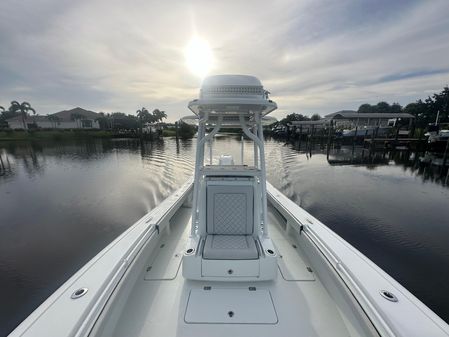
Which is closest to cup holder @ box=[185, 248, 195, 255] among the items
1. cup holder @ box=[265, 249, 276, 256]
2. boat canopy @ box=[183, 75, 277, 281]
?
boat canopy @ box=[183, 75, 277, 281]

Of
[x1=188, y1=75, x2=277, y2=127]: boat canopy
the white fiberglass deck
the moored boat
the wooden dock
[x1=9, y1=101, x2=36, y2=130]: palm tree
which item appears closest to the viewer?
the moored boat

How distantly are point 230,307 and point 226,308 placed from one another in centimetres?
4

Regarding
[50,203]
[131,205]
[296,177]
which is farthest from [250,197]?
[296,177]

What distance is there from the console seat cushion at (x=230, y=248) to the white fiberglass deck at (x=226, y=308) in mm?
327

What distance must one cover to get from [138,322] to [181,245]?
1.19m

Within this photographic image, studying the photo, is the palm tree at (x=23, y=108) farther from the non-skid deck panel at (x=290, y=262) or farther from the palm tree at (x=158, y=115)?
the non-skid deck panel at (x=290, y=262)

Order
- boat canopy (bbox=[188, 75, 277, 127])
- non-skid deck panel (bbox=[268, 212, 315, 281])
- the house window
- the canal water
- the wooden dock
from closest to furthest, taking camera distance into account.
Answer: boat canopy (bbox=[188, 75, 277, 127]), non-skid deck panel (bbox=[268, 212, 315, 281]), the canal water, the wooden dock, the house window

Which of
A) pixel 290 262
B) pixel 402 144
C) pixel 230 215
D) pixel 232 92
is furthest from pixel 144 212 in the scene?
pixel 402 144

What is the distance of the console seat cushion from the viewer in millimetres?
2049

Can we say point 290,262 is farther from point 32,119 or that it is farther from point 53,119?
point 32,119

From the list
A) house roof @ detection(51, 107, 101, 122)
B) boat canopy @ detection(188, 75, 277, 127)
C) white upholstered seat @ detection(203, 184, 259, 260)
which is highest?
house roof @ detection(51, 107, 101, 122)

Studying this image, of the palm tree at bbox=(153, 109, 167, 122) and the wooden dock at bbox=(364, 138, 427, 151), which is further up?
the palm tree at bbox=(153, 109, 167, 122)

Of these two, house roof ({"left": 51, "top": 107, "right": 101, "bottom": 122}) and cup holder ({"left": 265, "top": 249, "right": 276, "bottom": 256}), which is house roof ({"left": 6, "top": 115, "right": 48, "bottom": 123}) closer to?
house roof ({"left": 51, "top": 107, "right": 101, "bottom": 122})

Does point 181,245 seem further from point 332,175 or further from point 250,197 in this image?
point 332,175
